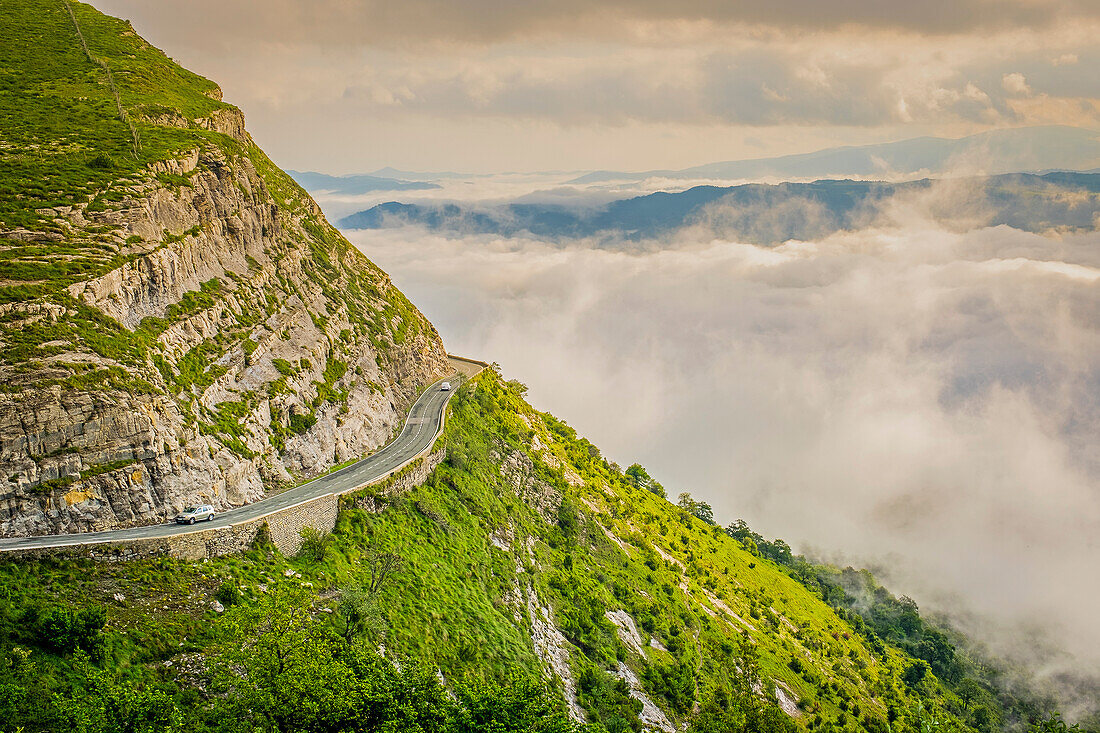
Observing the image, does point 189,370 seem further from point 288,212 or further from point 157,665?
point 288,212

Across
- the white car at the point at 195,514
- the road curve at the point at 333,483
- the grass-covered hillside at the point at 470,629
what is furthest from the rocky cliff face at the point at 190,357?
the grass-covered hillside at the point at 470,629

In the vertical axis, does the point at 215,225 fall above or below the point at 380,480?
above

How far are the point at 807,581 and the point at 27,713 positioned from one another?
594 ft

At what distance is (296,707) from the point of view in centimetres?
3575

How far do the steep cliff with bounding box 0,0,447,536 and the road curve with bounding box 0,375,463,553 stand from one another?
1480 mm

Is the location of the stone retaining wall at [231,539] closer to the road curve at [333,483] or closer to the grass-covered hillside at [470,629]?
the road curve at [333,483]

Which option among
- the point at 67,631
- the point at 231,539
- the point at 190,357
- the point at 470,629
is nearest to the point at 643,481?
the point at 470,629

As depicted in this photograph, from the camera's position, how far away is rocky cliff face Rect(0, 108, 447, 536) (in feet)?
161

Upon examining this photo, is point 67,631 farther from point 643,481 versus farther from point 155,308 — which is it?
point 643,481

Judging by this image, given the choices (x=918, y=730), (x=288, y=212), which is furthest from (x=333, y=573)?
(x=918, y=730)

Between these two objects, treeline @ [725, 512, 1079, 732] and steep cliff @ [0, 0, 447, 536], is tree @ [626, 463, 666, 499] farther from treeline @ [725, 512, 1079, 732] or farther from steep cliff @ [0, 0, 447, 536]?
steep cliff @ [0, 0, 447, 536]

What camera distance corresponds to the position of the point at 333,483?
68.8m

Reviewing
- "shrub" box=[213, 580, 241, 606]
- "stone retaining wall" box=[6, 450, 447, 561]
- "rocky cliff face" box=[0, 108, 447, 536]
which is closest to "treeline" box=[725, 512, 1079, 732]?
"rocky cliff face" box=[0, 108, 447, 536]

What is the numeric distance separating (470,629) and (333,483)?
2091 centimetres
